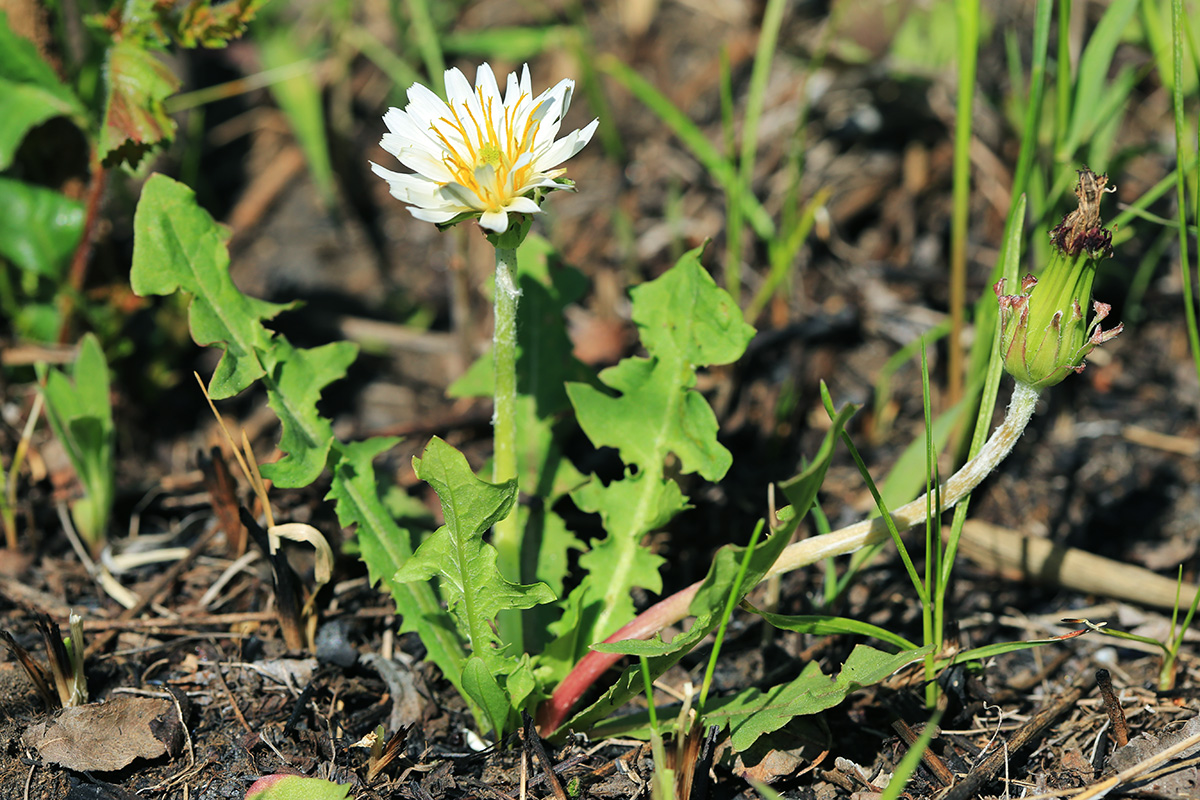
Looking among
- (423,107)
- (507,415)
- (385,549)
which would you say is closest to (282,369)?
(385,549)

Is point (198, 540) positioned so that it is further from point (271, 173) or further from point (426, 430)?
point (271, 173)

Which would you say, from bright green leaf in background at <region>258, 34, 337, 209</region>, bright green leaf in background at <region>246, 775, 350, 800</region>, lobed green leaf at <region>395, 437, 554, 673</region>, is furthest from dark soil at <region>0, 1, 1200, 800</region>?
lobed green leaf at <region>395, 437, 554, 673</region>

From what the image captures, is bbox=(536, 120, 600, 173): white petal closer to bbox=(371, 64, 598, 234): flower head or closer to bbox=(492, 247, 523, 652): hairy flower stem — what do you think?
bbox=(371, 64, 598, 234): flower head

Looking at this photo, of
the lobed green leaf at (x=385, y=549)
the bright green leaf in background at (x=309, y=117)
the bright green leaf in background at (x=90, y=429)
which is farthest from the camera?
the bright green leaf in background at (x=309, y=117)

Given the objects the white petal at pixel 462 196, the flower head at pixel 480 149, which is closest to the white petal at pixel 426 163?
the flower head at pixel 480 149

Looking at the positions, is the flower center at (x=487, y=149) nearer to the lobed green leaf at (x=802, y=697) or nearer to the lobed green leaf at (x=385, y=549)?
the lobed green leaf at (x=385, y=549)

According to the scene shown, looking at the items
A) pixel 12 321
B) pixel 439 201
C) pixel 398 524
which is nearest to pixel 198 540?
pixel 398 524
